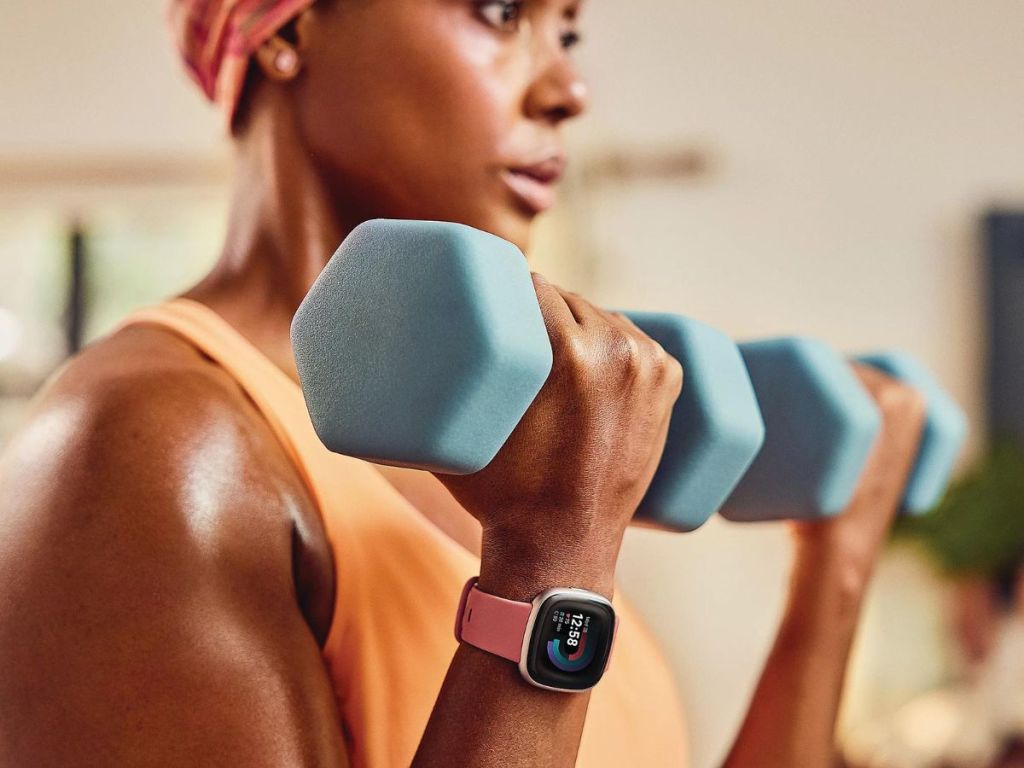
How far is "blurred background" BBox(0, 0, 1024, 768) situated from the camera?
120 inches

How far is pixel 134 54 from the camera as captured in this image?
10.7 ft

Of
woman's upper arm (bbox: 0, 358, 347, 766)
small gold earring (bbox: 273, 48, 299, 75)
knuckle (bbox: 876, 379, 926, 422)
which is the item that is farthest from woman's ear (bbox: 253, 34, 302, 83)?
knuckle (bbox: 876, 379, 926, 422)

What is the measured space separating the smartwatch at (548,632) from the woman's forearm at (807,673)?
399 millimetres

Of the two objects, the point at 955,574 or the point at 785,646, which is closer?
the point at 785,646

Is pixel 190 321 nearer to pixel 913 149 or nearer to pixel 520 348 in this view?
pixel 520 348

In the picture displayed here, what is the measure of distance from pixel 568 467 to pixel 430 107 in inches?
10.0

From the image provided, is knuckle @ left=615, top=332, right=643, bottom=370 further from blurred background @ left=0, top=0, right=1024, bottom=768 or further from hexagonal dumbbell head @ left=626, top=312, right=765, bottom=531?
blurred background @ left=0, top=0, right=1024, bottom=768

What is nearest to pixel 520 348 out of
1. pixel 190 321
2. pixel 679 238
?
pixel 190 321

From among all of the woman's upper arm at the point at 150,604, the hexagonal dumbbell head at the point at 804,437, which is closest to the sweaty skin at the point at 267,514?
the woman's upper arm at the point at 150,604

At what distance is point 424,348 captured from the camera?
44 centimetres

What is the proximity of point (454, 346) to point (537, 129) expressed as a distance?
285mm

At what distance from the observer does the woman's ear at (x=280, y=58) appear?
660 mm

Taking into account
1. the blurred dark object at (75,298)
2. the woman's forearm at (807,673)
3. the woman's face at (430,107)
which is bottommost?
the blurred dark object at (75,298)

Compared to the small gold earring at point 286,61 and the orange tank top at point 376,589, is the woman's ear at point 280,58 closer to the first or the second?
the small gold earring at point 286,61
